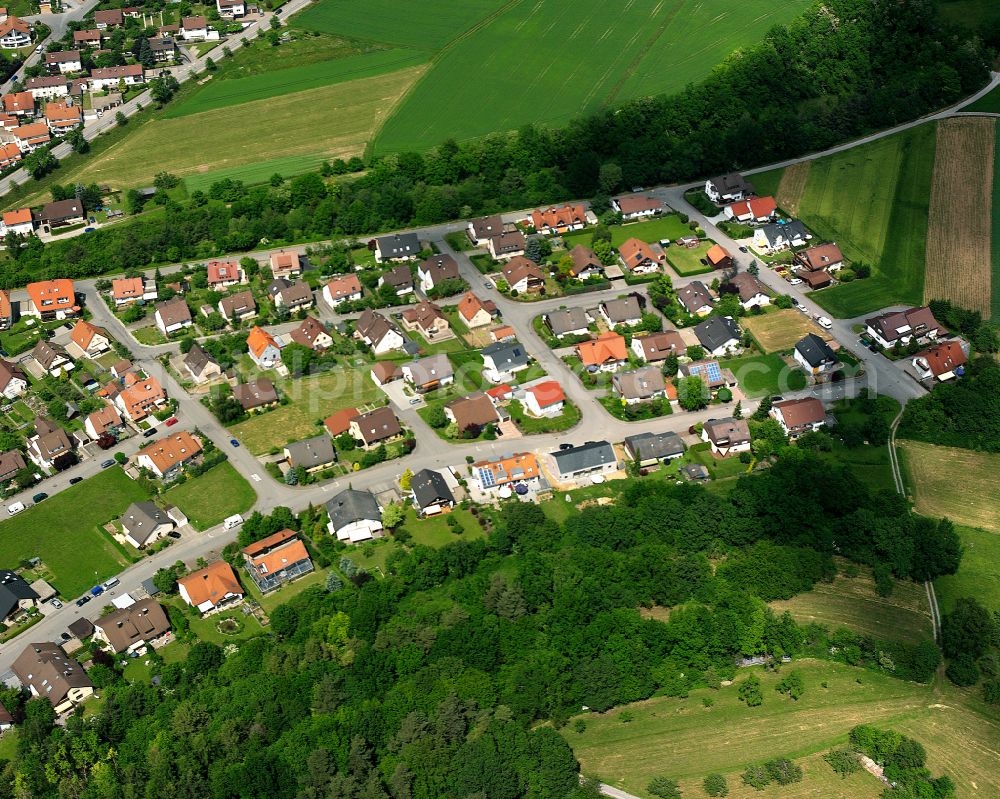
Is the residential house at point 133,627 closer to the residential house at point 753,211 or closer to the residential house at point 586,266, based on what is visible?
the residential house at point 586,266

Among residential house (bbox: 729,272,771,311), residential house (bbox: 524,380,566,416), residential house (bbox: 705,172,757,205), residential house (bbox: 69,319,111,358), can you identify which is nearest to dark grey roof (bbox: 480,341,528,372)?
residential house (bbox: 524,380,566,416)

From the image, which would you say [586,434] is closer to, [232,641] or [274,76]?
[232,641]

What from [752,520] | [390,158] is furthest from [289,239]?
[752,520]

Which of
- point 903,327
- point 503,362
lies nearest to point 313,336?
point 503,362

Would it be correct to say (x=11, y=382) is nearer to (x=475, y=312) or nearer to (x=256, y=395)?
(x=256, y=395)

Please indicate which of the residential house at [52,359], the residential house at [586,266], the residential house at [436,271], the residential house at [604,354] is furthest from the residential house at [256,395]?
the residential house at [586,266]

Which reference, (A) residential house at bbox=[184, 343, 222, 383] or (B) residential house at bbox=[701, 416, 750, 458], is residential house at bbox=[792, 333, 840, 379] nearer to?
(B) residential house at bbox=[701, 416, 750, 458]
